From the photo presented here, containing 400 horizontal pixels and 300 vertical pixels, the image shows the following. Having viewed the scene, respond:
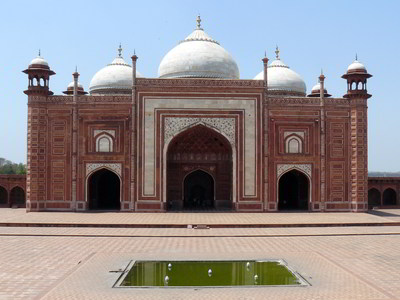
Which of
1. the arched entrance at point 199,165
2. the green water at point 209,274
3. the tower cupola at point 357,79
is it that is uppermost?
the tower cupola at point 357,79

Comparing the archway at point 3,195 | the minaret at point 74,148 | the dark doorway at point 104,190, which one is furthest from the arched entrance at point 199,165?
the archway at point 3,195

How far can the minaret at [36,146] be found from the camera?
53.3ft

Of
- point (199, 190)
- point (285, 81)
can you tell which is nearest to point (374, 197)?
point (285, 81)

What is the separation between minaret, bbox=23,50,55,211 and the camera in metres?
16.2

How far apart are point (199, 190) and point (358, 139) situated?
5962mm

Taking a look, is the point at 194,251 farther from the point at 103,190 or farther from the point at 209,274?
the point at 103,190

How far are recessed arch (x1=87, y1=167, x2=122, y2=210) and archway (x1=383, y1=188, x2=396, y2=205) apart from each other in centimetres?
1058

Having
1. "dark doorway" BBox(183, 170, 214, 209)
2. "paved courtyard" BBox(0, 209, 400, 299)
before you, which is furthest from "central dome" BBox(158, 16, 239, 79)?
"paved courtyard" BBox(0, 209, 400, 299)

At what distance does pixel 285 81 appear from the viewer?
66.7 feet

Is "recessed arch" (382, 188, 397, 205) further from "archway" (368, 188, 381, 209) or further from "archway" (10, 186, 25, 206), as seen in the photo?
"archway" (10, 186, 25, 206)

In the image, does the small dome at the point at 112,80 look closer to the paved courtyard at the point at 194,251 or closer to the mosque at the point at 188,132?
the mosque at the point at 188,132

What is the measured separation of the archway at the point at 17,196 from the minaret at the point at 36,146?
3.18m

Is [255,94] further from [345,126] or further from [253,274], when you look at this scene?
[253,274]

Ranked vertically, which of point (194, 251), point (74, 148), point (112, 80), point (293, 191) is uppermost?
point (112, 80)
